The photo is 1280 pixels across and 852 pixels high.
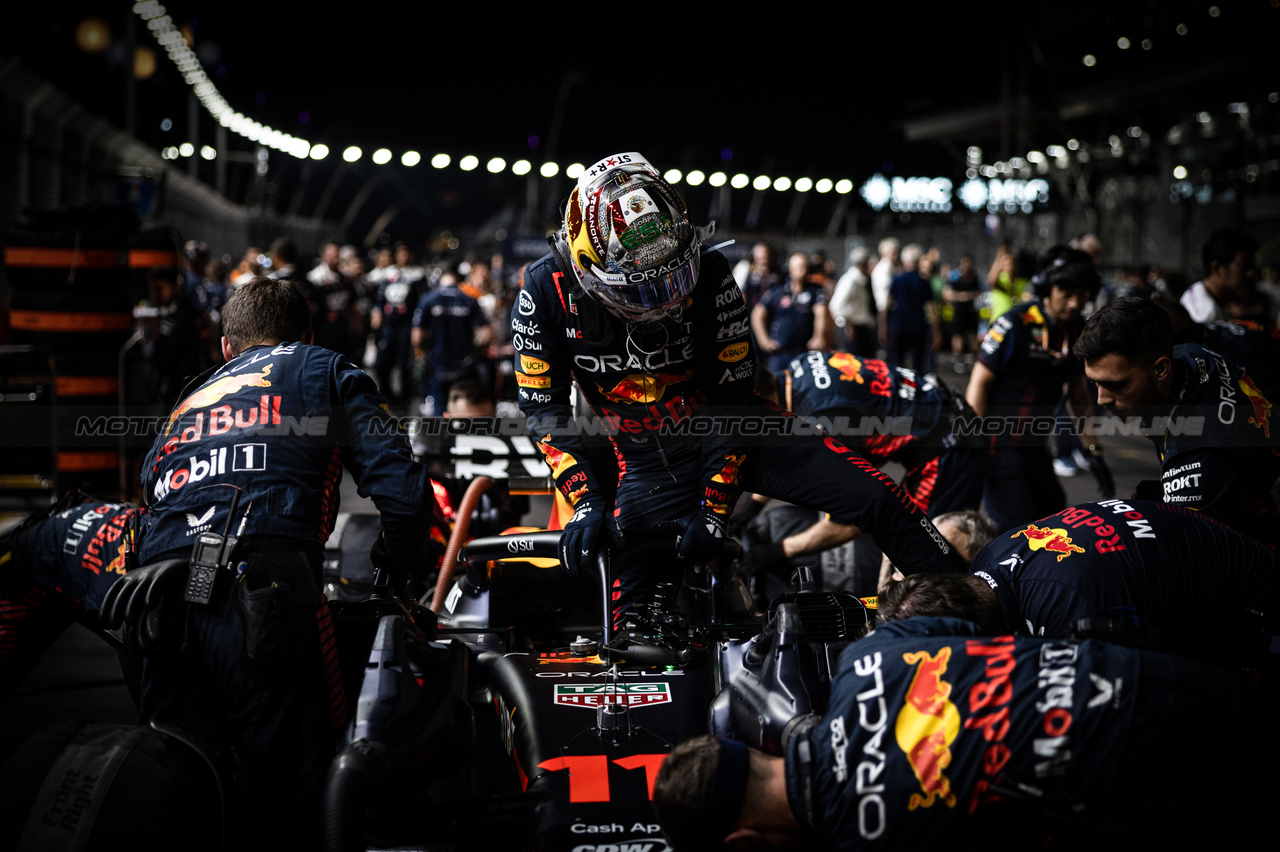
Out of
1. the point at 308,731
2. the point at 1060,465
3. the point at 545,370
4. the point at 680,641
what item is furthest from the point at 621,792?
the point at 1060,465

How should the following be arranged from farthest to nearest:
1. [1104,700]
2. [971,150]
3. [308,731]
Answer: [971,150]
[308,731]
[1104,700]

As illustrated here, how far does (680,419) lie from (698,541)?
69cm

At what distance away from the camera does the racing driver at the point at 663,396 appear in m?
3.31

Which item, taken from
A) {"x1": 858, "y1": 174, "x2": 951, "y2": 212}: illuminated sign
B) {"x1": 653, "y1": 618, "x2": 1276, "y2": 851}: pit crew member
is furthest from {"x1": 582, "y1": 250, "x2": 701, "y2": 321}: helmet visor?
{"x1": 858, "y1": 174, "x2": 951, "y2": 212}: illuminated sign

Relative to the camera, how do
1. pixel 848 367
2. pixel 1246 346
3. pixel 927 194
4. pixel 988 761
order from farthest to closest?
pixel 927 194, pixel 848 367, pixel 1246 346, pixel 988 761

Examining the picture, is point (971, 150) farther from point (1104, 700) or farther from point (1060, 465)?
point (1104, 700)

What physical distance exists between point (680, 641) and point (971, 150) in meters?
50.3

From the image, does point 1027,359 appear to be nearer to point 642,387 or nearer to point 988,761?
point 642,387

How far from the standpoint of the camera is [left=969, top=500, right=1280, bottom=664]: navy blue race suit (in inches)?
106

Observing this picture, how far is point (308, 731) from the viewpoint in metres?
2.68

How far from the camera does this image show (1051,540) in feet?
A: 9.32

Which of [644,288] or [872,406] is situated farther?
[872,406]

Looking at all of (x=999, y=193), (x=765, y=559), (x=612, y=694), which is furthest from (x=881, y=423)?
(x=999, y=193)

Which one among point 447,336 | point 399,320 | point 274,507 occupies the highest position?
point 399,320
